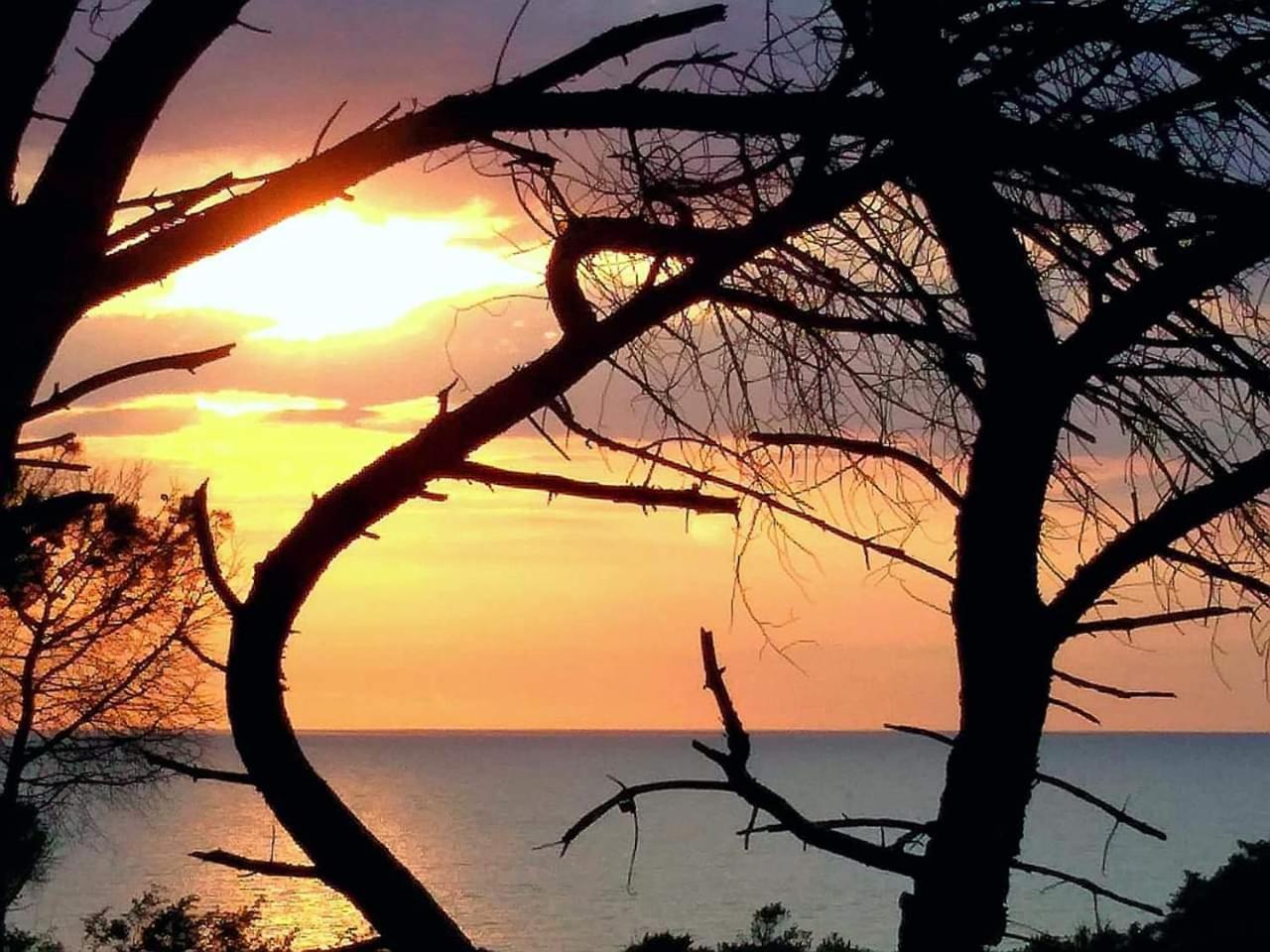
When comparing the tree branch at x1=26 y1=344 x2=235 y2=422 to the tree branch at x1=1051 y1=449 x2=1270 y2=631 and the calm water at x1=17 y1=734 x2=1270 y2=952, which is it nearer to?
the tree branch at x1=1051 y1=449 x2=1270 y2=631

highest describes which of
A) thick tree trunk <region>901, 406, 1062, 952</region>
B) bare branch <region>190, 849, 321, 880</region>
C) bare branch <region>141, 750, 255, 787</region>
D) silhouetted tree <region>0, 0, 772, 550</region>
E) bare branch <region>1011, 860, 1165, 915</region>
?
silhouetted tree <region>0, 0, 772, 550</region>

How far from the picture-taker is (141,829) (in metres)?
161

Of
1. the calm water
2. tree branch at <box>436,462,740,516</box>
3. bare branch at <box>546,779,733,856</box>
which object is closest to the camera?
bare branch at <box>546,779,733,856</box>

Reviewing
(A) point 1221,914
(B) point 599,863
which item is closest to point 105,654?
(A) point 1221,914

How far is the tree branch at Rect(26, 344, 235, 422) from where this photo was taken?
8.54ft

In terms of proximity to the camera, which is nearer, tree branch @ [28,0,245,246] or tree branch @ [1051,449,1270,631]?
tree branch @ [1051,449,1270,631]

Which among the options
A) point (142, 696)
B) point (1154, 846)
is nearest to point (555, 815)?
point (1154, 846)

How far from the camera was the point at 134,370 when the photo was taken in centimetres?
268

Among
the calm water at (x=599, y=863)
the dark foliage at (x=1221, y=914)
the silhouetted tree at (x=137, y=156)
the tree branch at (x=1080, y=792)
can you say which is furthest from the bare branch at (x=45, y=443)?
the calm water at (x=599, y=863)

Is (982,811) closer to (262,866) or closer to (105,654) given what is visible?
(262,866)

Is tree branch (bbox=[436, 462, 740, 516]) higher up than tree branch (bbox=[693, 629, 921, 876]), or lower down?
higher up

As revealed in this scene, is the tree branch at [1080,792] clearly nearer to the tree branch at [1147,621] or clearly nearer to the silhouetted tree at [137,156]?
the tree branch at [1147,621]

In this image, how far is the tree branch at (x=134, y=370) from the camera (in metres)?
2.60

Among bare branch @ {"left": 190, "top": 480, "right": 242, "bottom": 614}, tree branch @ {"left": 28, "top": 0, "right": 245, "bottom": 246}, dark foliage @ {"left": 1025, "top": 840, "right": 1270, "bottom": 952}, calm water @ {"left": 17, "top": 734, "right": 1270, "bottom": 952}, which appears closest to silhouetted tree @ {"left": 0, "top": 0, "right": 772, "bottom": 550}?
tree branch @ {"left": 28, "top": 0, "right": 245, "bottom": 246}
